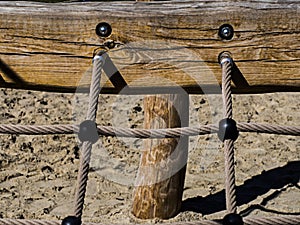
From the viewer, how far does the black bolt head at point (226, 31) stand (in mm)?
1848

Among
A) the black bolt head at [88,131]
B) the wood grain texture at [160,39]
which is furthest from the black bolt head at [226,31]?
the black bolt head at [88,131]

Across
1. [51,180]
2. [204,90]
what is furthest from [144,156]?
[204,90]

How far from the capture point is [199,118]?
13.6 feet

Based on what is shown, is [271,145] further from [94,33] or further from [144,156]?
[94,33]

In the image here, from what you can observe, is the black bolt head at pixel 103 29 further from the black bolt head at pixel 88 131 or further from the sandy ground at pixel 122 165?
the sandy ground at pixel 122 165

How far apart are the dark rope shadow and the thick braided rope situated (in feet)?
4.48

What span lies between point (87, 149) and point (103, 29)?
35 cm

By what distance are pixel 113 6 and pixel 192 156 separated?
188cm

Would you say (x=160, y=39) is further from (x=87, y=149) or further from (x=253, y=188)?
(x=253, y=188)

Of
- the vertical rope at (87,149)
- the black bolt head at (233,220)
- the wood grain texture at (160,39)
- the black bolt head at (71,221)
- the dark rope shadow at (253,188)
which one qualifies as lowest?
the black bolt head at (71,221)

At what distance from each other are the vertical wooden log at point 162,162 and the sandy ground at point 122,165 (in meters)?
0.10

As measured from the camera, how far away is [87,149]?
5.50 feet

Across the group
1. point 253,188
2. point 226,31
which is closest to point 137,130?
point 226,31

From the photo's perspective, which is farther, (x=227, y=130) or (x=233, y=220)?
(x=227, y=130)
